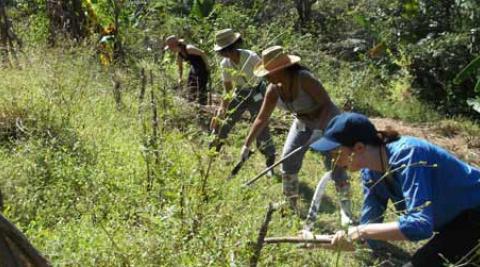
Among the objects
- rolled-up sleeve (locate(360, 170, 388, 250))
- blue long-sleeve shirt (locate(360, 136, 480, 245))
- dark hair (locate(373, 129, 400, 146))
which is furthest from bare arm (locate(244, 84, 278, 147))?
dark hair (locate(373, 129, 400, 146))

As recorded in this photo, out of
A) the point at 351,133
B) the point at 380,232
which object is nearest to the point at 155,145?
the point at 351,133

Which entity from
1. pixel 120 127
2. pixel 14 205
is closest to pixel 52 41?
pixel 120 127

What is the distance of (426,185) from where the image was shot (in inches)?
106

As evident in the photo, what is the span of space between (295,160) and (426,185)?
216cm

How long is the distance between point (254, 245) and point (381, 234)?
0.55m

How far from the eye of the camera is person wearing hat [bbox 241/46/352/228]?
14.5 ft

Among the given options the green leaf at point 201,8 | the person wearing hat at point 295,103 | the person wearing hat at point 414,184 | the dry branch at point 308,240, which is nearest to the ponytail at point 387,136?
the person wearing hat at point 414,184

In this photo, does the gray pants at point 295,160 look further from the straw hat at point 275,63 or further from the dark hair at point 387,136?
the dark hair at point 387,136

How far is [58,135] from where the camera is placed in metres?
5.01

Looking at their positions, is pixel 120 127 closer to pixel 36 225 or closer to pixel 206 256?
pixel 36 225

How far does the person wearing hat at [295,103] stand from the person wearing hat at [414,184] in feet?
4.43

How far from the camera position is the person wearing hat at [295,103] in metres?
4.41

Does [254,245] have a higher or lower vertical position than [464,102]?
higher

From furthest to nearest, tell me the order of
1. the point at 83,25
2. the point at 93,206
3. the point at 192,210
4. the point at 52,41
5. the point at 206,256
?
the point at 83,25 → the point at 52,41 → the point at 93,206 → the point at 192,210 → the point at 206,256
